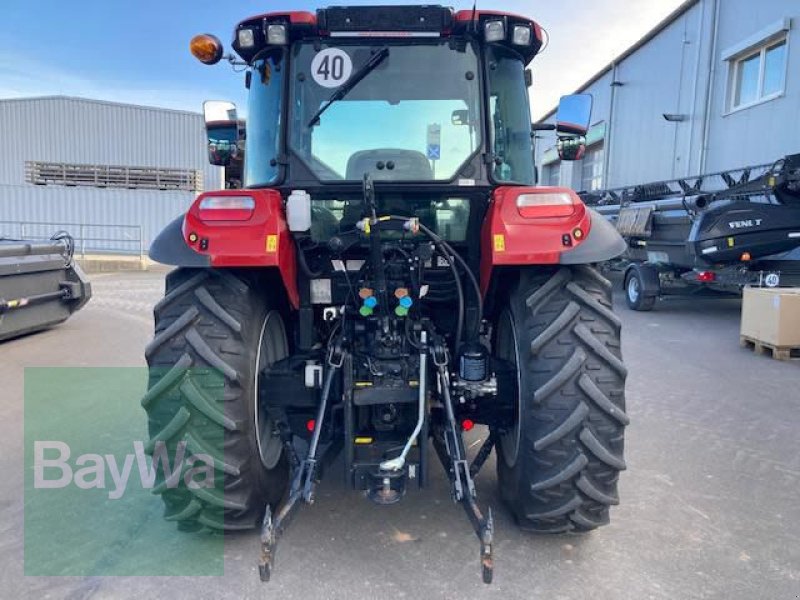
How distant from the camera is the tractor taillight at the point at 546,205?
2594 mm

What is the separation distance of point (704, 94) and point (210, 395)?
13376 millimetres

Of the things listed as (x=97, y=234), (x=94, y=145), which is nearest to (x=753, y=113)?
(x=97, y=234)

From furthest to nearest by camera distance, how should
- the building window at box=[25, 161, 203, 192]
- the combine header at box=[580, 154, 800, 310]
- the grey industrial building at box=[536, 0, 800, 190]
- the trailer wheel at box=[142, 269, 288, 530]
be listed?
the building window at box=[25, 161, 203, 192] → the grey industrial building at box=[536, 0, 800, 190] → the combine header at box=[580, 154, 800, 310] → the trailer wheel at box=[142, 269, 288, 530]

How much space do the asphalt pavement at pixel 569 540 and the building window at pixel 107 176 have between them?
20042 millimetres

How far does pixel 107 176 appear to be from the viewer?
75.5 feet

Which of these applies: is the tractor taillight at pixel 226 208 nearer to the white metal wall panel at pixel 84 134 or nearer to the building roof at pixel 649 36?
the building roof at pixel 649 36

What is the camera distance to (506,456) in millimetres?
2947

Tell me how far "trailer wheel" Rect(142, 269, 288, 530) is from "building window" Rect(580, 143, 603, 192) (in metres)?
17.7

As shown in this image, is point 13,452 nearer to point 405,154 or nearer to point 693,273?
point 405,154

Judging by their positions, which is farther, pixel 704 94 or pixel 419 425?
pixel 704 94

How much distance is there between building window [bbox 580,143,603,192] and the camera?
1901 cm
